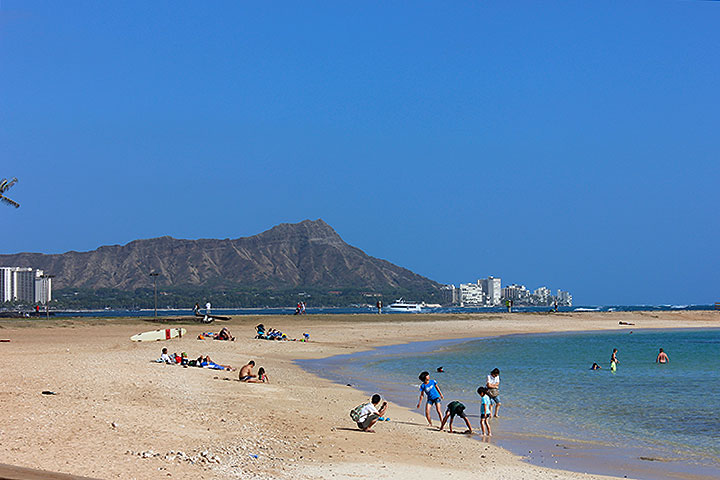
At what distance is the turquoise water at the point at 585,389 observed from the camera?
16.0 metres

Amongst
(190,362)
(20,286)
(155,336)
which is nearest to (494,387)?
(190,362)

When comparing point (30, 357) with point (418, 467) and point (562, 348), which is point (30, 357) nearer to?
point (418, 467)

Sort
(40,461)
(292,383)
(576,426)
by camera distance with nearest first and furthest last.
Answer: (40,461) → (576,426) → (292,383)

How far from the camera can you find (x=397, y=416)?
17.7 metres

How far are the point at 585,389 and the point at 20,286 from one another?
660 feet

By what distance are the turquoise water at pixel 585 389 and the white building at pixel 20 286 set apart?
173113 mm

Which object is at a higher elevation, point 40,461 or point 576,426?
point 40,461

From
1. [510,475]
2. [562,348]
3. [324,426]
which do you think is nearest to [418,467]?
[510,475]

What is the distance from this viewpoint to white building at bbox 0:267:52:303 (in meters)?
191

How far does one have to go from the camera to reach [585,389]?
24.6 m

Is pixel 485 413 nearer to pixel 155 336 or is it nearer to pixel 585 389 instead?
pixel 585 389

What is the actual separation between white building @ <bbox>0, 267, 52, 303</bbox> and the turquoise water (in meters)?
173

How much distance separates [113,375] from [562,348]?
34.5 metres

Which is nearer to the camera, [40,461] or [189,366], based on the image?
[40,461]
